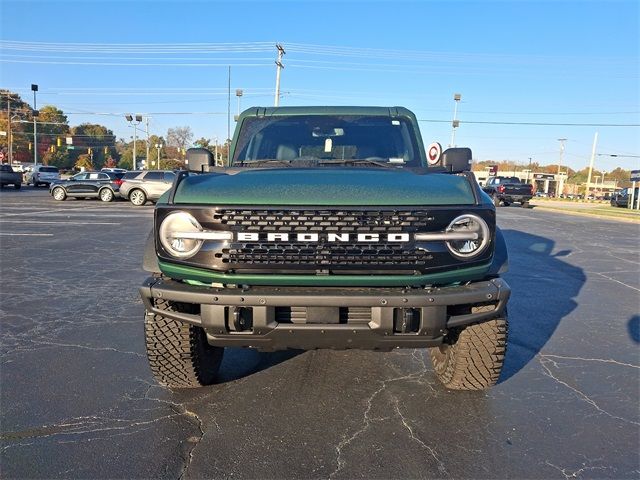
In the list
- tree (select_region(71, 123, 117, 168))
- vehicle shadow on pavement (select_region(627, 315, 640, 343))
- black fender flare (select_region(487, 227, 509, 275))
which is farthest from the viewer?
tree (select_region(71, 123, 117, 168))

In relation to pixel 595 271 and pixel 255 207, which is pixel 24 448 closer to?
pixel 255 207

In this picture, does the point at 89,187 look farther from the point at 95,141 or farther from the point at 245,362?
the point at 95,141

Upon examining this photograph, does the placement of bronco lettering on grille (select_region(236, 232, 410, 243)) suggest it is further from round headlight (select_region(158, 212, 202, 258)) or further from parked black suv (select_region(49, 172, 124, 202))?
parked black suv (select_region(49, 172, 124, 202))

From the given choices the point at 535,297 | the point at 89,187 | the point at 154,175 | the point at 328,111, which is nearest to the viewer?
the point at 328,111

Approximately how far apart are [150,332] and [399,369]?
2.00 metres

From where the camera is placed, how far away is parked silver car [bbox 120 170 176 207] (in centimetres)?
2303

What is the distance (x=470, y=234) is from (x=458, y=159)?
1.27m

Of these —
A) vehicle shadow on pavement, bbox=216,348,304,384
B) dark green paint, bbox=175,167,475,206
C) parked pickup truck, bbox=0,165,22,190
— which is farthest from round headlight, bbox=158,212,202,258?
parked pickup truck, bbox=0,165,22,190

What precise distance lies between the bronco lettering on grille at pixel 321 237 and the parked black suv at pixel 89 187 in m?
24.6

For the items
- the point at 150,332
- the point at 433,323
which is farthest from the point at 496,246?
the point at 150,332

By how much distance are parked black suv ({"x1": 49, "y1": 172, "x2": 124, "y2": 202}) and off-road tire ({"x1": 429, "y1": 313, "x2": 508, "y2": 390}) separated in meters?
24.7

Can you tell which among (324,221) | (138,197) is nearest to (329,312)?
(324,221)

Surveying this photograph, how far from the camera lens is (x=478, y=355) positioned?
3092 mm

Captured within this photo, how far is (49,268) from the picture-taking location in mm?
7488
